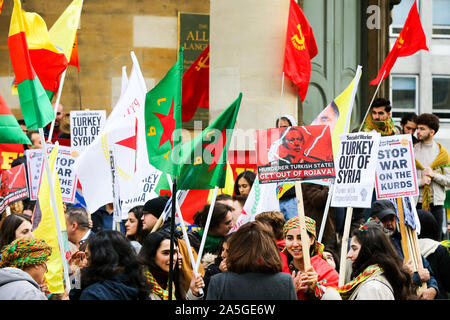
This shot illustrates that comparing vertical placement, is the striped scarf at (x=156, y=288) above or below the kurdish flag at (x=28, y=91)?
below

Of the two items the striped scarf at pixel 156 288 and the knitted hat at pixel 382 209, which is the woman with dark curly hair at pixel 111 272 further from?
the knitted hat at pixel 382 209

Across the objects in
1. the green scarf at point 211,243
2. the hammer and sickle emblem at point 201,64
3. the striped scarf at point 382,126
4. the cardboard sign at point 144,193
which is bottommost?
the green scarf at point 211,243

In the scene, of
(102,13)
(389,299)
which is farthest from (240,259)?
(102,13)

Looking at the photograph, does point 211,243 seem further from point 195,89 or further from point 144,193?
point 195,89

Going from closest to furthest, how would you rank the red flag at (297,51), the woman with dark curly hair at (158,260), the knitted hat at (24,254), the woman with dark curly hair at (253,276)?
1. the woman with dark curly hair at (253,276)
2. the knitted hat at (24,254)
3. the woman with dark curly hair at (158,260)
4. the red flag at (297,51)

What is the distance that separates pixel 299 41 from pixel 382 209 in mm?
3854

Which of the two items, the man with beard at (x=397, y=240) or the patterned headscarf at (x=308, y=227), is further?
the man with beard at (x=397, y=240)

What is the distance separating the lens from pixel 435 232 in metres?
8.88

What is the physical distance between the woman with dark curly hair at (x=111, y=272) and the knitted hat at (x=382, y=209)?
2.95 metres

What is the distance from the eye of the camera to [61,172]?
30.8ft

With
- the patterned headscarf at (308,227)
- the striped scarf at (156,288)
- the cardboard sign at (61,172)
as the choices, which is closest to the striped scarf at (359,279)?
the patterned headscarf at (308,227)

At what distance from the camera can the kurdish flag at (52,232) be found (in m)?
7.67

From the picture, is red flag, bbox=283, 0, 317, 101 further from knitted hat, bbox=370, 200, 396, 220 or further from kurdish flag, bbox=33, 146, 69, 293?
kurdish flag, bbox=33, 146, 69, 293

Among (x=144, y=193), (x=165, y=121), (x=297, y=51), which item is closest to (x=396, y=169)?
(x=165, y=121)
